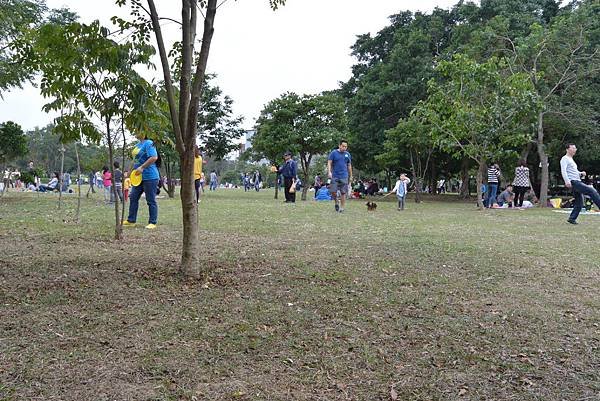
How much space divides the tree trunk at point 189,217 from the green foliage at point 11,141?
1700 centimetres

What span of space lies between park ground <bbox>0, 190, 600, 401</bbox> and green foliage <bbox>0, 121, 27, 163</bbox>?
46.9ft

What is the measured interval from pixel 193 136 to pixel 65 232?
4400mm

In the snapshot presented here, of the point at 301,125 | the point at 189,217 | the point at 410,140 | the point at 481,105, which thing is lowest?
the point at 189,217

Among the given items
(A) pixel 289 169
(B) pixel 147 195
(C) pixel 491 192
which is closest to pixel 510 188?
(C) pixel 491 192

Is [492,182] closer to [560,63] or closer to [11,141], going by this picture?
[560,63]

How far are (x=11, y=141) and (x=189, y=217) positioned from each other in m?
17.1

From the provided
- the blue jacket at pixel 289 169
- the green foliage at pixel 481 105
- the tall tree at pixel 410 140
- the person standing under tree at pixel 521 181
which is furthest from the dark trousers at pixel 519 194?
the blue jacket at pixel 289 169

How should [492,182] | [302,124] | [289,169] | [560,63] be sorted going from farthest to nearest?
[302,124] → [560,63] → [289,169] → [492,182]

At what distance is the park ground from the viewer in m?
2.69

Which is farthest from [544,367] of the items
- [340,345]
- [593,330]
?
[340,345]

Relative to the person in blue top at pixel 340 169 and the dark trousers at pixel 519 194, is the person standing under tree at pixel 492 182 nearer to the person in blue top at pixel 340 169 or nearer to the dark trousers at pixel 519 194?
the dark trousers at pixel 519 194

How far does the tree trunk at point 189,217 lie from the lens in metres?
4.30

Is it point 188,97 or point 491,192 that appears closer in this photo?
point 188,97

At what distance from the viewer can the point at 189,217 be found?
4.43 meters
